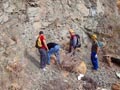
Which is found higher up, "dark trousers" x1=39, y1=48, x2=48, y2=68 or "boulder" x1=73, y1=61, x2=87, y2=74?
"dark trousers" x1=39, y1=48, x2=48, y2=68

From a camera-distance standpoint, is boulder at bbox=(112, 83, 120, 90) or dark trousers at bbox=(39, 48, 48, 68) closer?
dark trousers at bbox=(39, 48, 48, 68)

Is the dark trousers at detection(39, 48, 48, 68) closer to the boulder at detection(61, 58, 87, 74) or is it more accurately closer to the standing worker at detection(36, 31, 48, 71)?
the standing worker at detection(36, 31, 48, 71)

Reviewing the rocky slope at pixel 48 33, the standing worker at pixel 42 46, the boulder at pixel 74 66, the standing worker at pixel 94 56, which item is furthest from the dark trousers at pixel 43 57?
the standing worker at pixel 94 56

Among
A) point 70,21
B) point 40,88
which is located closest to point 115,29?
point 70,21

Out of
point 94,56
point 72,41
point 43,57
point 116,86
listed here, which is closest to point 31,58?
point 43,57

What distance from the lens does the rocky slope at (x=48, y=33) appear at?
1269 cm

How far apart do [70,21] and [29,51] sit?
296cm

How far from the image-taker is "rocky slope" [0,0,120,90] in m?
12.7

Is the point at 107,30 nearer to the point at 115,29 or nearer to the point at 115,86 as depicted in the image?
the point at 115,29

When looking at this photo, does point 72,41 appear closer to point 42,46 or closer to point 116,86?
point 42,46

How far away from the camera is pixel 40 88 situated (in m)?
12.7

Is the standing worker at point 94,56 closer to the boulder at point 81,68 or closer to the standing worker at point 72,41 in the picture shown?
the boulder at point 81,68

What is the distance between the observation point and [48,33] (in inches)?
598

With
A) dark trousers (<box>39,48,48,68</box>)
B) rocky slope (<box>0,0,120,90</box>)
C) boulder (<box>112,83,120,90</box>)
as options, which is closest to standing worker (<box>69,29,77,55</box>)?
rocky slope (<box>0,0,120,90</box>)
